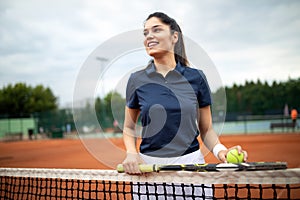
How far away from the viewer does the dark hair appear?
1.57 meters

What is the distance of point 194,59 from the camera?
2.07 m

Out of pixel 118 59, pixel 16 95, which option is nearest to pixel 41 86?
pixel 16 95

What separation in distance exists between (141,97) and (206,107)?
33 centimetres

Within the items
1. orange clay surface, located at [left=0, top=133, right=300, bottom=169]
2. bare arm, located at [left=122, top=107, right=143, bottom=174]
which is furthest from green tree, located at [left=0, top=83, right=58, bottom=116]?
bare arm, located at [left=122, top=107, right=143, bottom=174]

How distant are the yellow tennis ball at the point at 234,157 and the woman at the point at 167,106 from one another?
9 cm

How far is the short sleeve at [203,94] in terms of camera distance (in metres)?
1.53

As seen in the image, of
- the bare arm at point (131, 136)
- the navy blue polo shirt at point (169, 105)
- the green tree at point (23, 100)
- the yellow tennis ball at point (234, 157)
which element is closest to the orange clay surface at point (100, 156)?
the bare arm at point (131, 136)

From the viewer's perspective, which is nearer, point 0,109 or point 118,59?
point 118,59

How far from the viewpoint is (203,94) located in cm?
153

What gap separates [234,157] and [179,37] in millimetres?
685

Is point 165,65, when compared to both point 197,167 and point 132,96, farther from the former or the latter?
point 197,167

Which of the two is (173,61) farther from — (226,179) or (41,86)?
(41,86)

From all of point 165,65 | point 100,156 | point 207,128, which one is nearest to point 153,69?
point 165,65

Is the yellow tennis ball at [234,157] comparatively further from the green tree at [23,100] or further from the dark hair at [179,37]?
the green tree at [23,100]
